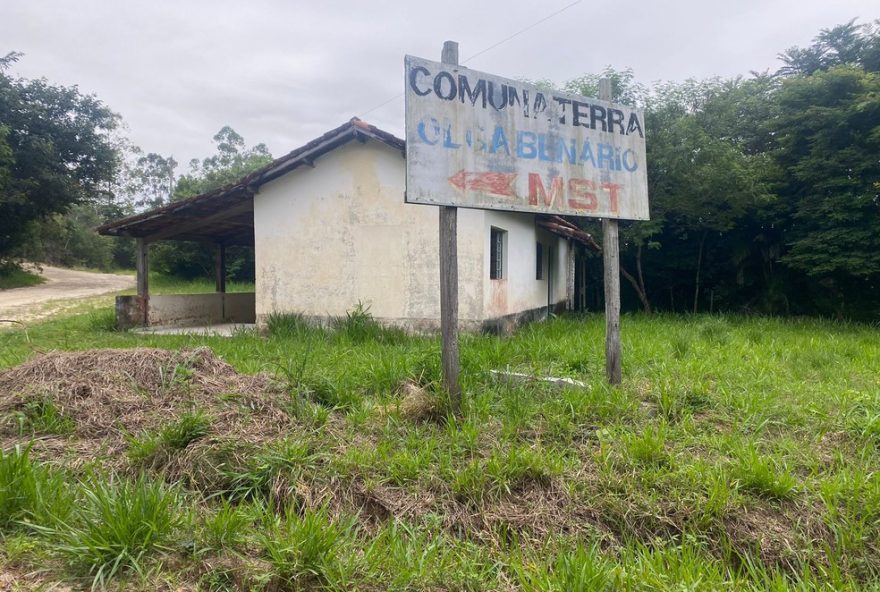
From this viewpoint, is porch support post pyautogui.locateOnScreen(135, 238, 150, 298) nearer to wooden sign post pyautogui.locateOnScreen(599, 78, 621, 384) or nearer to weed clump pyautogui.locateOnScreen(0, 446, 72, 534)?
weed clump pyautogui.locateOnScreen(0, 446, 72, 534)

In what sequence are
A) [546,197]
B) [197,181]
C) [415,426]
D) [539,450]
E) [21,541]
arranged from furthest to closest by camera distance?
[197,181], [546,197], [415,426], [539,450], [21,541]

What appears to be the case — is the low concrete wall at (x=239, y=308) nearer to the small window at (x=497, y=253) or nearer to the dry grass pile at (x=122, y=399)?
the small window at (x=497, y=253)

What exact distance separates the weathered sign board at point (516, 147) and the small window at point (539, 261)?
7493 millimetres

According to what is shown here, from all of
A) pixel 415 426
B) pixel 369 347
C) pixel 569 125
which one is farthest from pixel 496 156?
pixel 369 347

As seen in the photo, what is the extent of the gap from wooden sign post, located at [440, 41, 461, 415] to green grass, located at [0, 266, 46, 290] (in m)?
26.1

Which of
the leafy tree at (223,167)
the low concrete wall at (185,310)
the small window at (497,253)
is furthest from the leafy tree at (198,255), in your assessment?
the small window at (497,253)

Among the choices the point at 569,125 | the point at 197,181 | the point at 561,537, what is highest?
the point at 197,181

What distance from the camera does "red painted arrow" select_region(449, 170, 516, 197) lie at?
4.21 meters

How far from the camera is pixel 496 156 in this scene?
4434mm

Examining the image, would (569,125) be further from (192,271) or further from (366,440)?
(192,271)

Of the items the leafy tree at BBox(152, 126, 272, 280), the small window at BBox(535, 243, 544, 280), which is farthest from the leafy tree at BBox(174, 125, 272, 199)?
the small window at BBox(535, 243, 544, 280)

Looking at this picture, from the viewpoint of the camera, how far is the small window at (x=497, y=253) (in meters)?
9.98

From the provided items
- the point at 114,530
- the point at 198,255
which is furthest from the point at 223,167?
the point at 114,530

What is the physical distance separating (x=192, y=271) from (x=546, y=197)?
3022cm
